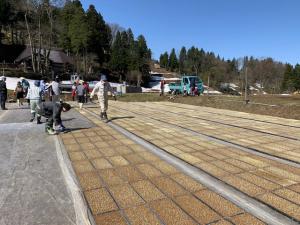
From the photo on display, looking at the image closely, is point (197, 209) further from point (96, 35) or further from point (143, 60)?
point (143, 60)

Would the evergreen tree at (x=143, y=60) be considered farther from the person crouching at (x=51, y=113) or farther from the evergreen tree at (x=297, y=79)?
the person crouching at (x=51, y=113)

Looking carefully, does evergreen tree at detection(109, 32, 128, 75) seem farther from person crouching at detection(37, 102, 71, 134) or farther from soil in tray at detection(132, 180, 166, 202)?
soil in tray at detection(132, 180, 166, 202)

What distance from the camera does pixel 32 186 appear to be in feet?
13.1

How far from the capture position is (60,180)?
4.22 metres

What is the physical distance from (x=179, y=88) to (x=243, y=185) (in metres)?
26.6

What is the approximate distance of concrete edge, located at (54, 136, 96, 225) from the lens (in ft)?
10.2

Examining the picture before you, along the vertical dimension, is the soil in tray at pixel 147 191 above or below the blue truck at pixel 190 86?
below

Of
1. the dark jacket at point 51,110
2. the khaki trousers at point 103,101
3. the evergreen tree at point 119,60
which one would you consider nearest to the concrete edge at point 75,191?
the dark jacket at point 51,110

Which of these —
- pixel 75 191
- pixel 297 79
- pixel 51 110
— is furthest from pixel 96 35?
pixel 297 79

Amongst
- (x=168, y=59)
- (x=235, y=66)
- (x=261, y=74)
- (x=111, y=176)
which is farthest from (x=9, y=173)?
(x=168, y=59)

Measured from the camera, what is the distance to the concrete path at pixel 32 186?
3.13m

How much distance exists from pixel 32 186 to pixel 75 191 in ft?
2.37

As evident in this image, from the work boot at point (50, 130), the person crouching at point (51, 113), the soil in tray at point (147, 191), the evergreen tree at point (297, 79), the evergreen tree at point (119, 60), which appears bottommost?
the soil in tray at point (147, 191)

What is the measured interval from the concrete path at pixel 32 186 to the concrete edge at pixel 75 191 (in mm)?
56
